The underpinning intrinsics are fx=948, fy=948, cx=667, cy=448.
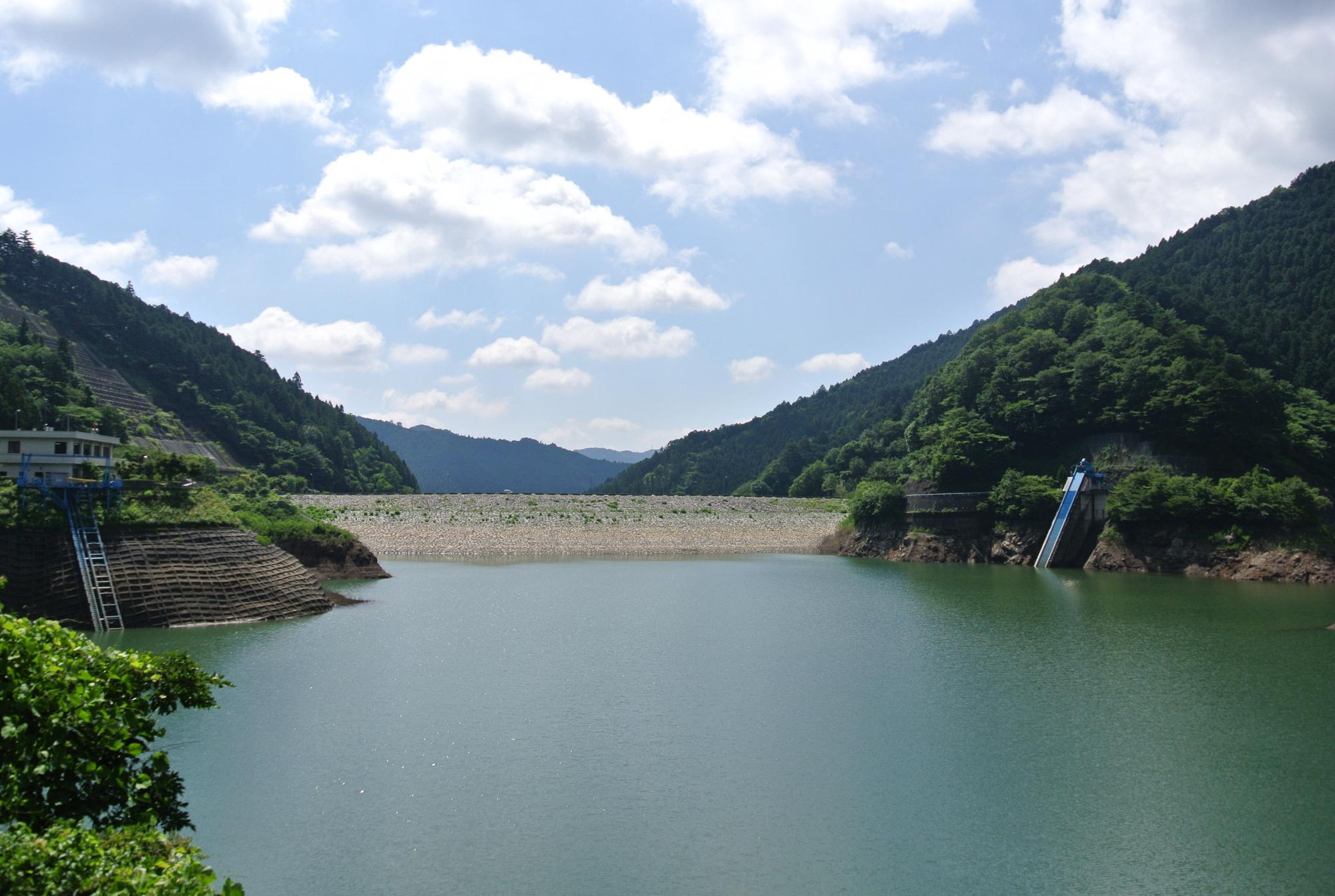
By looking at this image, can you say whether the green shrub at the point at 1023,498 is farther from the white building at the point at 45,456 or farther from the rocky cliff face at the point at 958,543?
the white building at the point at 45,456

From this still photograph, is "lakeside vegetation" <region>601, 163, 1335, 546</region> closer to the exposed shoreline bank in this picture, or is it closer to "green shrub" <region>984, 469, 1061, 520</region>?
"green shrub" <region>984, 469, 1061, 520</region>

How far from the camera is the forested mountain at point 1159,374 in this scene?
53406 millimetres

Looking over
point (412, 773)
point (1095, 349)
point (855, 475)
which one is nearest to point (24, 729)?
point (412, 773)

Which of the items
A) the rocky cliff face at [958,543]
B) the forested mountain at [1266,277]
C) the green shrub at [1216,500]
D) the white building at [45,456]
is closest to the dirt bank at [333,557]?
the white building at [45,456]

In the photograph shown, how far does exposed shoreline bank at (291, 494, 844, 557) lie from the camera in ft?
206

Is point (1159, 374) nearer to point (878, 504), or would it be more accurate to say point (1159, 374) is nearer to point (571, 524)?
point (878, 504)

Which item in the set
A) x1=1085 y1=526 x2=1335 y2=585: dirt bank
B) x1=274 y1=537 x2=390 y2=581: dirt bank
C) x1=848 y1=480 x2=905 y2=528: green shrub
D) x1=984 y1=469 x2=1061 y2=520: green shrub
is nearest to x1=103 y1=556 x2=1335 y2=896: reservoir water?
x1=274 y1=537 x2=390 y2=581: dirt bank

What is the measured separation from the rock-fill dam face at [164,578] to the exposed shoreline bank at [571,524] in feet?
93.7

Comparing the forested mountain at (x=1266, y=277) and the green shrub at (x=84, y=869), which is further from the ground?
the forested mountain at (x=1266, y=277)

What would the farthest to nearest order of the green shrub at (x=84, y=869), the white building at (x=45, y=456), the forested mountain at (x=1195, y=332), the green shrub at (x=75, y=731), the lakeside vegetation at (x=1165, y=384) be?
the forested mountain at (x=1195, y=332)
the lakeside vegetation at (x=1165, y=384)
the white building at (x=45, y=456)
the green shrub at (x=75, y=731)
the green shrub at (x=84, y=869)

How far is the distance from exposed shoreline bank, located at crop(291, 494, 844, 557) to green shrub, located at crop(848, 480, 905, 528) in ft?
15.8

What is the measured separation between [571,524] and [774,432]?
294 ft

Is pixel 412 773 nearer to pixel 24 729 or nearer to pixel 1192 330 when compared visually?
pixel 24 729

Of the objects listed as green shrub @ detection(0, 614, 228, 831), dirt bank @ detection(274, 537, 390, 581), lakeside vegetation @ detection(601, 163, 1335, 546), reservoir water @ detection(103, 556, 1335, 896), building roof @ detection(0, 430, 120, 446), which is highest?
lakeside vegetation @ detection(601, 163, 1335, 546)
